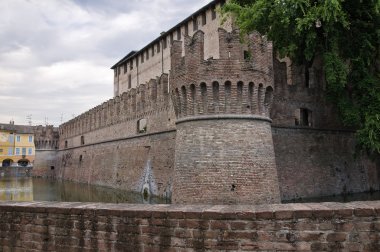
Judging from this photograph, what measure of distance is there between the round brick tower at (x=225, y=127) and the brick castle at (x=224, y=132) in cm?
3

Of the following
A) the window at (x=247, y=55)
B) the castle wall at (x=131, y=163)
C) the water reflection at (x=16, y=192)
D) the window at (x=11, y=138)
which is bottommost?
the water reflection at (x=16, y=192)

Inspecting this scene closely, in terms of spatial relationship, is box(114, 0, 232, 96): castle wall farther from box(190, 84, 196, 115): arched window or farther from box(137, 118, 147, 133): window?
box(190, 84, 196, 115): arched window

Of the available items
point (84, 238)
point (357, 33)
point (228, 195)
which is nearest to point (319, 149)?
point (357, 33)

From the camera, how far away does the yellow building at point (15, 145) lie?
242 ft

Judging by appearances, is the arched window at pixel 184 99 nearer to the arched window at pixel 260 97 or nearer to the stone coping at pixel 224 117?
the stone coping at pixel 224 117

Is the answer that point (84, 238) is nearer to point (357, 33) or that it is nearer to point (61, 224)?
point (61, 224)

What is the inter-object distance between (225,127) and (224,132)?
0.58 ft

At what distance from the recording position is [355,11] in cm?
1667

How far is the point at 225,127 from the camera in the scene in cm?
1348

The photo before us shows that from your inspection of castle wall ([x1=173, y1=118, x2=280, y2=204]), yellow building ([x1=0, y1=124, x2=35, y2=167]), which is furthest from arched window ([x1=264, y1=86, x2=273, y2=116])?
yellow building ([x1=0, y1=124, x2=35, y2=167])

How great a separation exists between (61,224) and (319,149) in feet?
54.5

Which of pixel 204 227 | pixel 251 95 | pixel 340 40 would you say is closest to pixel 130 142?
pixel 251 95

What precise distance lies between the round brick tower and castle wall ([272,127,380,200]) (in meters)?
4.25

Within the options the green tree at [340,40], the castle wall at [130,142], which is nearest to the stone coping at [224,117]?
the green tree at [340,40]
